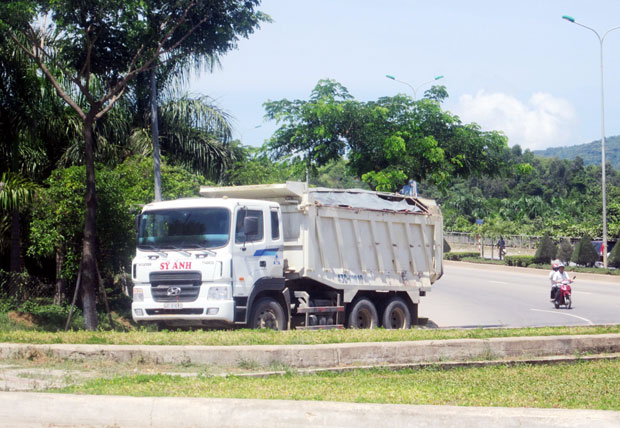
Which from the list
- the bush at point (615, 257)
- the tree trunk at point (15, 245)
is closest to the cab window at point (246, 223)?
the tree trunk at point (15, 245)

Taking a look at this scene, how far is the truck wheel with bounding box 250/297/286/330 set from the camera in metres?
13.6

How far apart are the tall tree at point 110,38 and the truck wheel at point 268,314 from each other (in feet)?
16.4

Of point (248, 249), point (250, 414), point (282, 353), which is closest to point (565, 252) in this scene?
point (248, 249)

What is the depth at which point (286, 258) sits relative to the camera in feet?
49.1

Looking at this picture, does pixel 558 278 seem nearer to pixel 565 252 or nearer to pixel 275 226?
pixel 275 226

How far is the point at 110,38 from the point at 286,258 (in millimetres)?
6982

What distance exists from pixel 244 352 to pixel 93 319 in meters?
9.09

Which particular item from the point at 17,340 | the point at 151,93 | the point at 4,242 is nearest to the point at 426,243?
the point at 151,93

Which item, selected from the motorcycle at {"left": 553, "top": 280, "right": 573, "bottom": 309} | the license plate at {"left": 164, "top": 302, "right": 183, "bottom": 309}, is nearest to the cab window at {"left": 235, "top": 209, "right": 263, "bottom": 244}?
the license plate at {"left": 164, "top": 302, "right": 183, "bottom": 309}

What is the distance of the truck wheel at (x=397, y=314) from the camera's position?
16547 millimetres

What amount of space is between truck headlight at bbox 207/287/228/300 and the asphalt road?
8444mm

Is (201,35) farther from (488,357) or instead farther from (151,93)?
(488,357)

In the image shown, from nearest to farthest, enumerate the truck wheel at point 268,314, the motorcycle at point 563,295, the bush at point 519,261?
1. the truck wheel at point 268,314
2. the motorcycle at point 563,295
3. the bush at point 519,261

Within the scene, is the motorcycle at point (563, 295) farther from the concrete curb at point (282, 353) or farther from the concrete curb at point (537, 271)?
the concrete curb at point (282, 353)
